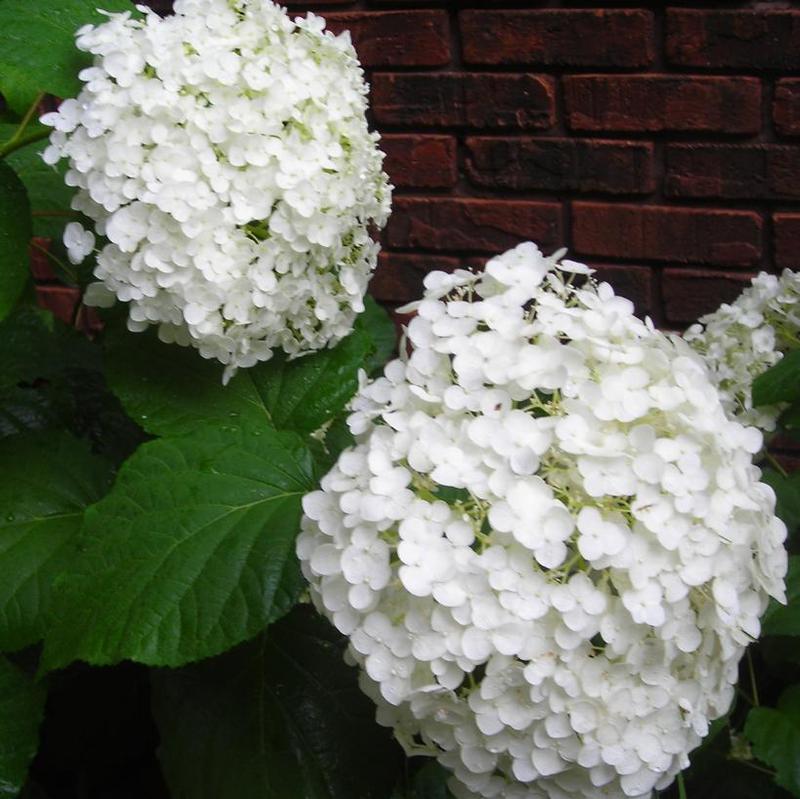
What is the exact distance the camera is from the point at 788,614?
0.93m

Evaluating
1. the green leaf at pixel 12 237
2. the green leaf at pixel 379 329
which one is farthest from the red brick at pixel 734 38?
the green leaf at pixel 12 237

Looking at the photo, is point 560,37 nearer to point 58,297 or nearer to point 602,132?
point 602,132

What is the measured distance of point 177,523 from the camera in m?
0.77

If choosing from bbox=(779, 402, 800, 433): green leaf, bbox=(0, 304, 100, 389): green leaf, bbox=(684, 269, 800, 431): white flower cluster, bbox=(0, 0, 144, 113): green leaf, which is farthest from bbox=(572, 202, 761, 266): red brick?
bbox=(0, 0, 144, 113): green leaf

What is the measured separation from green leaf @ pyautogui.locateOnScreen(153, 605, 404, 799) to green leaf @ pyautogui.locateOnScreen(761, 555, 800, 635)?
37 cm

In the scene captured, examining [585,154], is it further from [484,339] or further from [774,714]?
[484,339]

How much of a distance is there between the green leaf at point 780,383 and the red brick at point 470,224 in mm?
857

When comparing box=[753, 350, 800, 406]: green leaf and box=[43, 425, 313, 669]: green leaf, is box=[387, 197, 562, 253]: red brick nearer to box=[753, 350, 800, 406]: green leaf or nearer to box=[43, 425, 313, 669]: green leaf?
box=[753, 350, 800, 406]: green leaf

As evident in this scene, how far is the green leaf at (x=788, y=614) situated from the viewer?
36.1 inches

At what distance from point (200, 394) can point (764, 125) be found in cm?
116

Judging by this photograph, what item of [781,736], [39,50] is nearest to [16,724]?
[39,50]

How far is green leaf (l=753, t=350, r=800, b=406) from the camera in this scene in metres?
1.00

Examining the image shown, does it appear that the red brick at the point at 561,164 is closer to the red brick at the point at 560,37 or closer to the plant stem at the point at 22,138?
the red brick at the point at 560,37

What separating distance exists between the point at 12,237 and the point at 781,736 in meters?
0.83
